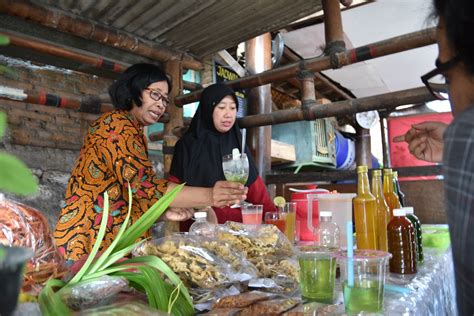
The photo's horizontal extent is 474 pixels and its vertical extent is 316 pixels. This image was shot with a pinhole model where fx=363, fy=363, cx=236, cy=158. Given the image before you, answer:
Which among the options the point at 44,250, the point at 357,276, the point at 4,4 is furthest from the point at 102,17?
the point at 357,276

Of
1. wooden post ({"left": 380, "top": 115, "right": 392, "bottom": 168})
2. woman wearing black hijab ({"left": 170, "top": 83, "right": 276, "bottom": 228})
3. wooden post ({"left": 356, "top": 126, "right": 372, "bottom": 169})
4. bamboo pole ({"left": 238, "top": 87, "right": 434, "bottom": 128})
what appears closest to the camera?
bamboo pole ({"left": 238, "top": 87, "right": 434, "bottom": 128})

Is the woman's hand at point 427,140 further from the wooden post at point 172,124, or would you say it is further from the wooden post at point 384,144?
the wooden post at point 384,144

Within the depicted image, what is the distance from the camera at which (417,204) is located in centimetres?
360

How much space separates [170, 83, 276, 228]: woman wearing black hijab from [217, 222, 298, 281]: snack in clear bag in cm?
142

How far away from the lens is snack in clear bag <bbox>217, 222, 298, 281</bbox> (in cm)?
136

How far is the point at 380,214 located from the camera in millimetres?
1719

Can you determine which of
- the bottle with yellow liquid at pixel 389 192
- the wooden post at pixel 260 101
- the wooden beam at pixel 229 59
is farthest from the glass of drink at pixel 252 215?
the wooden beam at pixel 229 59

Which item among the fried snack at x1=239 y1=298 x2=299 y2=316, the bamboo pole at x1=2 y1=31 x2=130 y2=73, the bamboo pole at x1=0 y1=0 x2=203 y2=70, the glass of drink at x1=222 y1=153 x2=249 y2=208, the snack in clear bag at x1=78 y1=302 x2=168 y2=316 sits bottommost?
the fried snack at x1=239 y1=298 x2=299 y2=316

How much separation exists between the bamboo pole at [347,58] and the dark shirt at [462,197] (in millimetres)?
1531

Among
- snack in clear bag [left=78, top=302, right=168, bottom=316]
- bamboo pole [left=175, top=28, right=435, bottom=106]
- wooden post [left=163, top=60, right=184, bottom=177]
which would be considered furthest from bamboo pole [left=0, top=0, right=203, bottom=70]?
snack in clear bag [left=78, top=302, right=168, bottom=316]

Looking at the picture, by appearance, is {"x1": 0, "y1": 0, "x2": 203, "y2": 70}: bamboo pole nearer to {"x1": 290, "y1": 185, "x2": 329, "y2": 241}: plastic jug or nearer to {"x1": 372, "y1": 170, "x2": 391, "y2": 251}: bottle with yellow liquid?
{"x1": 290, "y1": 185, "x2": 329, "y2": 241}: plastic jug

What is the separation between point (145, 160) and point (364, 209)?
46.6 inches

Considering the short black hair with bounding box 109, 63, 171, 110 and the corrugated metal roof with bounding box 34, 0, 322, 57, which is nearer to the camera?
the short black hair with bounding box 109, 63, 171, 110

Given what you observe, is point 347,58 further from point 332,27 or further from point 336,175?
point 336,175
